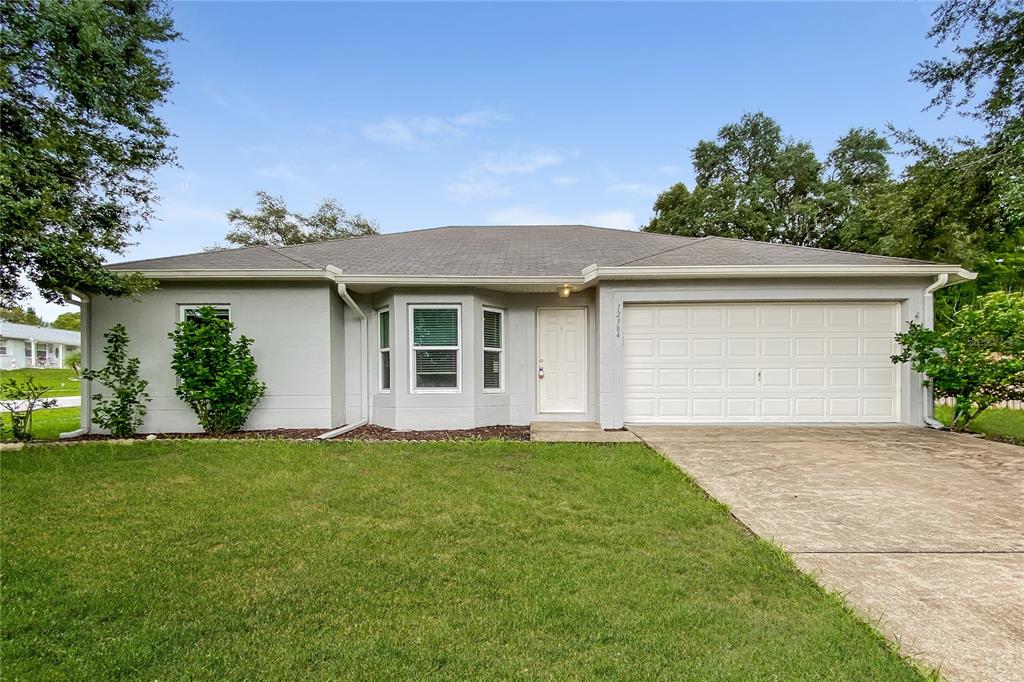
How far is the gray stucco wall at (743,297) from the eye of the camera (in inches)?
281

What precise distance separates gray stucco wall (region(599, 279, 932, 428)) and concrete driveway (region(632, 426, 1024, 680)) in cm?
82

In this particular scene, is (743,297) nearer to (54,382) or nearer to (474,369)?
(474,369)

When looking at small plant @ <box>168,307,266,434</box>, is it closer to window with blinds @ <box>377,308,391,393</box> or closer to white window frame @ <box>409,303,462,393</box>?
window with blinds @ <box>377,308,391,393</box>

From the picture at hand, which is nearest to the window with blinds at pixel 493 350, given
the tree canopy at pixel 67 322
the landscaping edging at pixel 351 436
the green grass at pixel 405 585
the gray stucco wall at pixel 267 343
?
the landscaping edging at pixel 351 436

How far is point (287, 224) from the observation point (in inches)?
1017

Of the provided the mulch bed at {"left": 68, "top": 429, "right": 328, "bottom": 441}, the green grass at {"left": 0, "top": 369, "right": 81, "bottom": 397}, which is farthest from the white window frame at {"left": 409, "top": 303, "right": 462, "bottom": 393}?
the green grass at {"left": 0, "top": 369, "right": 81, "bottom": 397}

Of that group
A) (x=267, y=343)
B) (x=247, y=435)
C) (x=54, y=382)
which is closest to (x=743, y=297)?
(x=267, y=343)

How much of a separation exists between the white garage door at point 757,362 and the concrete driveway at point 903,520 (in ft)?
2.90

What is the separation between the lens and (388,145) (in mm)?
14781

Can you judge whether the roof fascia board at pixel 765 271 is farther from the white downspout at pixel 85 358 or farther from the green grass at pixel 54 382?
the green grass at pixel 54 382

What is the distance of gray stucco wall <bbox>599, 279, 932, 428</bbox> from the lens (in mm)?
7137

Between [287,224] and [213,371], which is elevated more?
[287,224]

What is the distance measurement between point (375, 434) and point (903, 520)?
6.53 m

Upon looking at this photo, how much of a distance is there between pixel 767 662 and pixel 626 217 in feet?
75.6
